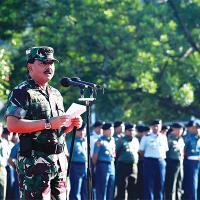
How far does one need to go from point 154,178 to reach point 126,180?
2.01ft

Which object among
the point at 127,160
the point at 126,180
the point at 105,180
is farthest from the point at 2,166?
the point at 126,180

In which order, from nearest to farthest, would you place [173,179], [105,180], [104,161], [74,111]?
[74,111] < [104,161] < [105,180] < [173,179]

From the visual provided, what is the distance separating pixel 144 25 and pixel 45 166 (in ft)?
58.8

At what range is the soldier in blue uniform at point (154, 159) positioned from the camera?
16016 millimetres

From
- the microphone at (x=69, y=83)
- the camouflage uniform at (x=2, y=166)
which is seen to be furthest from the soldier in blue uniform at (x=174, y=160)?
the microphone at (x=69, y=83)

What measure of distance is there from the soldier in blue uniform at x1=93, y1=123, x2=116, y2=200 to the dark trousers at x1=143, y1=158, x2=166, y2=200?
774 mm

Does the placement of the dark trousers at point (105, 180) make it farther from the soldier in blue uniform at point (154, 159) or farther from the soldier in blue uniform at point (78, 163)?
the soldier in blue uniform at point (154, 159)

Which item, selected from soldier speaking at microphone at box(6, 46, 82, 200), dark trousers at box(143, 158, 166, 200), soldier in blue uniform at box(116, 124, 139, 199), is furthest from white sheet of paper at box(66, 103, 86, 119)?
dark trousers at box(143, 158, 166, 200)

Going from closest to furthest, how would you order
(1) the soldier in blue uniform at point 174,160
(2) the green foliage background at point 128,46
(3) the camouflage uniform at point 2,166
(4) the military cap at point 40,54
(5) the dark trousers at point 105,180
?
(4) the military cap at point 40,54 → (3) the camouflage uniform at point 2,166 → (5) the dark trousers at point 105,180 → (1) the soldier in blue uniform at point 174,160 → (2) the green foliage background at point 128,46

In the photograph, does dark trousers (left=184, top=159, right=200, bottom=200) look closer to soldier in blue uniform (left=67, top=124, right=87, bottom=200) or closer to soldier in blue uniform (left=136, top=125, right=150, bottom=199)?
soldier in blue uniform (left=136, top=125, right=150, bottom=199)

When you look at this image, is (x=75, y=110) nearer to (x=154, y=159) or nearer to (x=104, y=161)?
(x=104, y=161)

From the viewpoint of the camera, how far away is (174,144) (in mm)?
16422

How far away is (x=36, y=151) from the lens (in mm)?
6625

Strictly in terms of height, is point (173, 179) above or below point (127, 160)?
below
